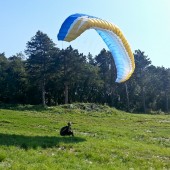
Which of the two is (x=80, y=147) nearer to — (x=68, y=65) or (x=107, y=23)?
(x=107, y=23)

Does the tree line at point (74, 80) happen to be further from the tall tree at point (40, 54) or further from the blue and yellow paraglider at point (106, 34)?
the blue and yellow paraglider at point (106, 34)

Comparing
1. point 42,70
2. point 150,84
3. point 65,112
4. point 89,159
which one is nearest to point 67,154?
point 89,159

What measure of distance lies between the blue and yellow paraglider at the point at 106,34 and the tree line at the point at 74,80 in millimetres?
40932

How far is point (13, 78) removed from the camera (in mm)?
76188

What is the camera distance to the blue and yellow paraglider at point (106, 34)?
2070 centimetres

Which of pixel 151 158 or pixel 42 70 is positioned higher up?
pixel 42 70

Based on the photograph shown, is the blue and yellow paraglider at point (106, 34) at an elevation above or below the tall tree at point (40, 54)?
below

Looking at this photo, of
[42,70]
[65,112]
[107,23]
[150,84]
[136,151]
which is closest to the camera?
[136,151]

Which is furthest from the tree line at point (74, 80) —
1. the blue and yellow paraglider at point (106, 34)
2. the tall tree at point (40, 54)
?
the blue and yellow paraglider at point (106, 34)

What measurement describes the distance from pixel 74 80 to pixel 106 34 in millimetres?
44984

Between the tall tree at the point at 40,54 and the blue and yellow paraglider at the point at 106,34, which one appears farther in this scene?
the tall tree at the point at 40,54

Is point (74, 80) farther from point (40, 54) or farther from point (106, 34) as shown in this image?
point (106, 34)

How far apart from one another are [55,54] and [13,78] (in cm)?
1420

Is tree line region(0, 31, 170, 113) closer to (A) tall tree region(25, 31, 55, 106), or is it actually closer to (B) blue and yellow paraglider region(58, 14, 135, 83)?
(A) tall tree region(25, 31, 55, 106)
